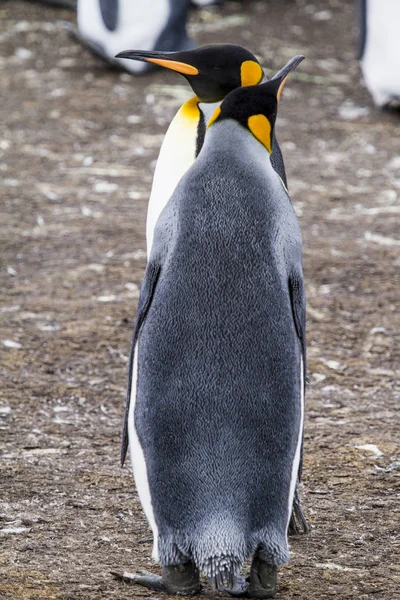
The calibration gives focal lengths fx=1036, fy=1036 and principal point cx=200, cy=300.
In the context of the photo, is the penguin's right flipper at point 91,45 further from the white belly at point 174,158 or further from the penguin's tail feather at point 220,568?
the penguin's tail feather at point 220,568

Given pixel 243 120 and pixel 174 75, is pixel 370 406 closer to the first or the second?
pixel 243 120

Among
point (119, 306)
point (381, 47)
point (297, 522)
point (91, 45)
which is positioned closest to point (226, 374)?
point (297, 522)

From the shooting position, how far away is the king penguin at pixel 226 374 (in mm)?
2336

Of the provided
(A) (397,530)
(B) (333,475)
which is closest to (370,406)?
(B) (333,475)

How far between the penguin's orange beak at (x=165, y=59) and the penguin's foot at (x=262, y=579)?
138cm

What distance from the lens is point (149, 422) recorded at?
93.7 inches

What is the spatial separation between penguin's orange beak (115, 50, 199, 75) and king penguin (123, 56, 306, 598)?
55 cm

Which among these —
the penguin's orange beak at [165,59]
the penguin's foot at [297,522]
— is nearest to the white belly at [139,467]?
the penguin's foot at [297,522]

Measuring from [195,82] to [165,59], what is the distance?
0.12m

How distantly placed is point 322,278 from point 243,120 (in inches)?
105

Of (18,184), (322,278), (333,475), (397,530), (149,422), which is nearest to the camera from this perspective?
(149,422)

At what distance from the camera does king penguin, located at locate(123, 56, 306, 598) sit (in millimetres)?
2336

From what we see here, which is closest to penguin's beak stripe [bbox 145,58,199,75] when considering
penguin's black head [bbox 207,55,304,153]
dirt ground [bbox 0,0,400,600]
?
penguin's black head [bbox 207,55,304,153]

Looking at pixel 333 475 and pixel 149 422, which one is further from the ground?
pixel 149 422
